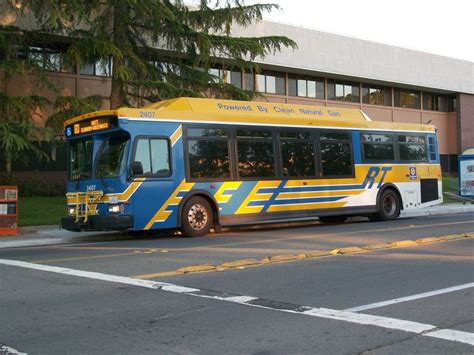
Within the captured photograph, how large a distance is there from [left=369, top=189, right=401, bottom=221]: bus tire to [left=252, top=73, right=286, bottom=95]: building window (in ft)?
59.5

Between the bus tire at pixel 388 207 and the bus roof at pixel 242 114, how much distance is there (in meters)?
2.34

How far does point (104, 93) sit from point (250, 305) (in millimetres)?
24174

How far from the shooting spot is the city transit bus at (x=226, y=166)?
14086mm

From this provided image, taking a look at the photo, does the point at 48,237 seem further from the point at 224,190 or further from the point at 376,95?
the point at 376,95

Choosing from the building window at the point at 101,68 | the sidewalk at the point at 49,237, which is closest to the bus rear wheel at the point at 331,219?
the sidewalk at the point at 49,237

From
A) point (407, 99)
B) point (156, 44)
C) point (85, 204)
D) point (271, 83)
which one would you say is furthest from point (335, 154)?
point (407, 99)

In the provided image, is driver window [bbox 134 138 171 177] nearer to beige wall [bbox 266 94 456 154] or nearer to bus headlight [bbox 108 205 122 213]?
bus headlight [bbox 108 205 122 213]

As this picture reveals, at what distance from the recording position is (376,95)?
44.7 meters

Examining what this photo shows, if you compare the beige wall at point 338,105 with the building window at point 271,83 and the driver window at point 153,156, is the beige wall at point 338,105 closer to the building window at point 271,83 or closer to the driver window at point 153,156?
the building window at point 271,83

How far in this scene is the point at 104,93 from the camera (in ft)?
96.1

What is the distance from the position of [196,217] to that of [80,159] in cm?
345

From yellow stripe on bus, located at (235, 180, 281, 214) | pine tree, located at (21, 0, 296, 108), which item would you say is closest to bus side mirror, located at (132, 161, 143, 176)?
yellow stripe on bus, located at (235, 180, 281, 214)

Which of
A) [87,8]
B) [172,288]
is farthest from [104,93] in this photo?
[172,288]

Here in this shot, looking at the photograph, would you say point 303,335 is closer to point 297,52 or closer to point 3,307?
point 3,307
